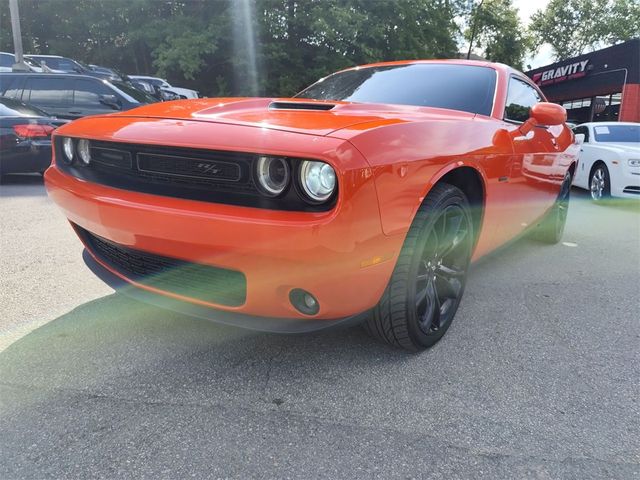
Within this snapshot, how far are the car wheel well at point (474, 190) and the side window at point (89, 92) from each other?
7.13 metres

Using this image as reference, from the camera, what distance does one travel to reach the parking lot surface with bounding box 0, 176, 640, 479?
163 centimetres

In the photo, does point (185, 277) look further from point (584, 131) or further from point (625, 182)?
point (584, 131)

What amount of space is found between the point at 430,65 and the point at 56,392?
9.50 ft

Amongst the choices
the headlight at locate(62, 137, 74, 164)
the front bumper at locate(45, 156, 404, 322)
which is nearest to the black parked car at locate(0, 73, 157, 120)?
the headlight at locate(62, 137, 74, 164)

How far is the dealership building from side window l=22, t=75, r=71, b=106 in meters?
17.8

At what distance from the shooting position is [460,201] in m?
2.44

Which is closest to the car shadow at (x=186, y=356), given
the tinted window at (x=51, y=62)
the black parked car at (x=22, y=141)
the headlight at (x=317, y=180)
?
the headlight at (x=317, y=180)

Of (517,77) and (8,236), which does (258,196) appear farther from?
(8,236)

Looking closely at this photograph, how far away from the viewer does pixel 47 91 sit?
841cm

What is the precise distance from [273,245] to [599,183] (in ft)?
23.9

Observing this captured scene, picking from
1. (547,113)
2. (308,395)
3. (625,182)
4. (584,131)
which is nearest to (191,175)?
(308,395)

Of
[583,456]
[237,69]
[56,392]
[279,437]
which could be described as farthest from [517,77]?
[237,69]

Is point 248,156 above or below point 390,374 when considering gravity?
above

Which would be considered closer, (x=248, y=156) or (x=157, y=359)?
(x=248, y=156)
